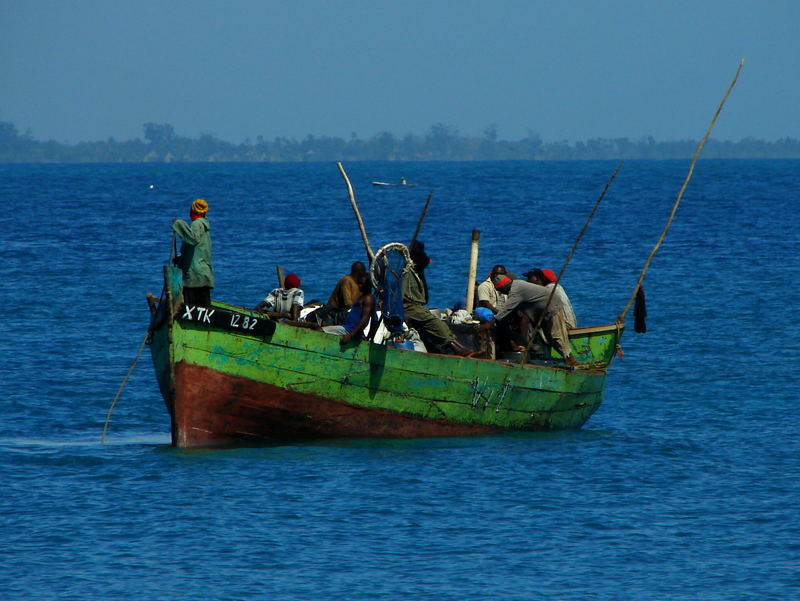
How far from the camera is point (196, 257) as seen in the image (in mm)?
14531

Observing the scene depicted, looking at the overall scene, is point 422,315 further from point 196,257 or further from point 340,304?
point 196,257

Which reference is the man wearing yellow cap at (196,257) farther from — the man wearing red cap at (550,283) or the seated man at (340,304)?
the man wearing red cap at (550,283)

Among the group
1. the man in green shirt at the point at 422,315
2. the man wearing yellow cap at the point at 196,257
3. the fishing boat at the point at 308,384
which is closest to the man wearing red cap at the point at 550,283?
the fishing boat at the point at 308,384

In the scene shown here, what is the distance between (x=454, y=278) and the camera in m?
35.3

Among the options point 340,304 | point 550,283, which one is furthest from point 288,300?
point 550,283

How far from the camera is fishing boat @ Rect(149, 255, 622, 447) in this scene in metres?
14.2

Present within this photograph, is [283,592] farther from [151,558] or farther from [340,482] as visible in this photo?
[340,482]

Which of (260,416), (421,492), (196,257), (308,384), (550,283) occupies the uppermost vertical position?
(196,257)

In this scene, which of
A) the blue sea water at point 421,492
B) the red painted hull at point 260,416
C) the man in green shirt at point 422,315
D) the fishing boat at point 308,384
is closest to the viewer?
the blue sea water at point 421,492

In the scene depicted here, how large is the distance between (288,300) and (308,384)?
1918 millimetres

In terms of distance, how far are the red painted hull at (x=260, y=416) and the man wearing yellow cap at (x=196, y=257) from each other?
0.96 m

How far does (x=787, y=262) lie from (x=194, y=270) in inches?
1151

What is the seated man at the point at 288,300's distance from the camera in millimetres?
16156

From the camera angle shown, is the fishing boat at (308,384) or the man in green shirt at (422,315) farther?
the man in green shirt at (422,315)
